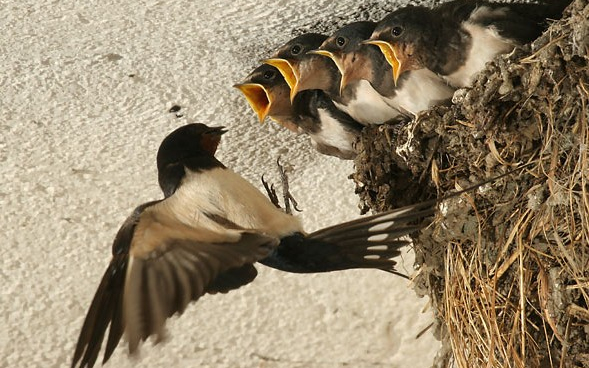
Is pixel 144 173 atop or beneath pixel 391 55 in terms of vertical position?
beneath

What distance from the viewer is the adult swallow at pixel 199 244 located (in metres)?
1.53

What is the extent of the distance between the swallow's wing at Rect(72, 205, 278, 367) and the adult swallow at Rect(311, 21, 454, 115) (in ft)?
1.32

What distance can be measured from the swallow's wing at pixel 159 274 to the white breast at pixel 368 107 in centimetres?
43

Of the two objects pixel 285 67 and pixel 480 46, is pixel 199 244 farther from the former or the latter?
pixel 480 46

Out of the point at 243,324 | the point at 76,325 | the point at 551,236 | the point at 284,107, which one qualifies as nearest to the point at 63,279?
the point at 76,325

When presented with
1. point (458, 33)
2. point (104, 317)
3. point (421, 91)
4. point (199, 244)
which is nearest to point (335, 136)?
point (421, 91)

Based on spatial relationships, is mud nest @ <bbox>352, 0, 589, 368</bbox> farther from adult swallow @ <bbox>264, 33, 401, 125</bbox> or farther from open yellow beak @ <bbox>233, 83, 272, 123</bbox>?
open yellow beak @ <bbox>233, 83, 272, 123</bbox>

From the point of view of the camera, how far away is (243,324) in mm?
2311

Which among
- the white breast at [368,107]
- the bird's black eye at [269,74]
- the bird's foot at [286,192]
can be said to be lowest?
the bird's foot at [286,192]

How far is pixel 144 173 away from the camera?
219 cm

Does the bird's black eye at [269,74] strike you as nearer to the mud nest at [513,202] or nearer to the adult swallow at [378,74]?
the adult swallow at [378,74]

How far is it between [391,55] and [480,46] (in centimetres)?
15

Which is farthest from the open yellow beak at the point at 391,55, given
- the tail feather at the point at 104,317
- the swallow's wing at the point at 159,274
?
the tail feather at the point at 104,317

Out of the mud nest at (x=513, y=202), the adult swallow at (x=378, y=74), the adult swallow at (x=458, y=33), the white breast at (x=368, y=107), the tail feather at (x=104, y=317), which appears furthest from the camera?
the white breast at (x=368, y=107)
